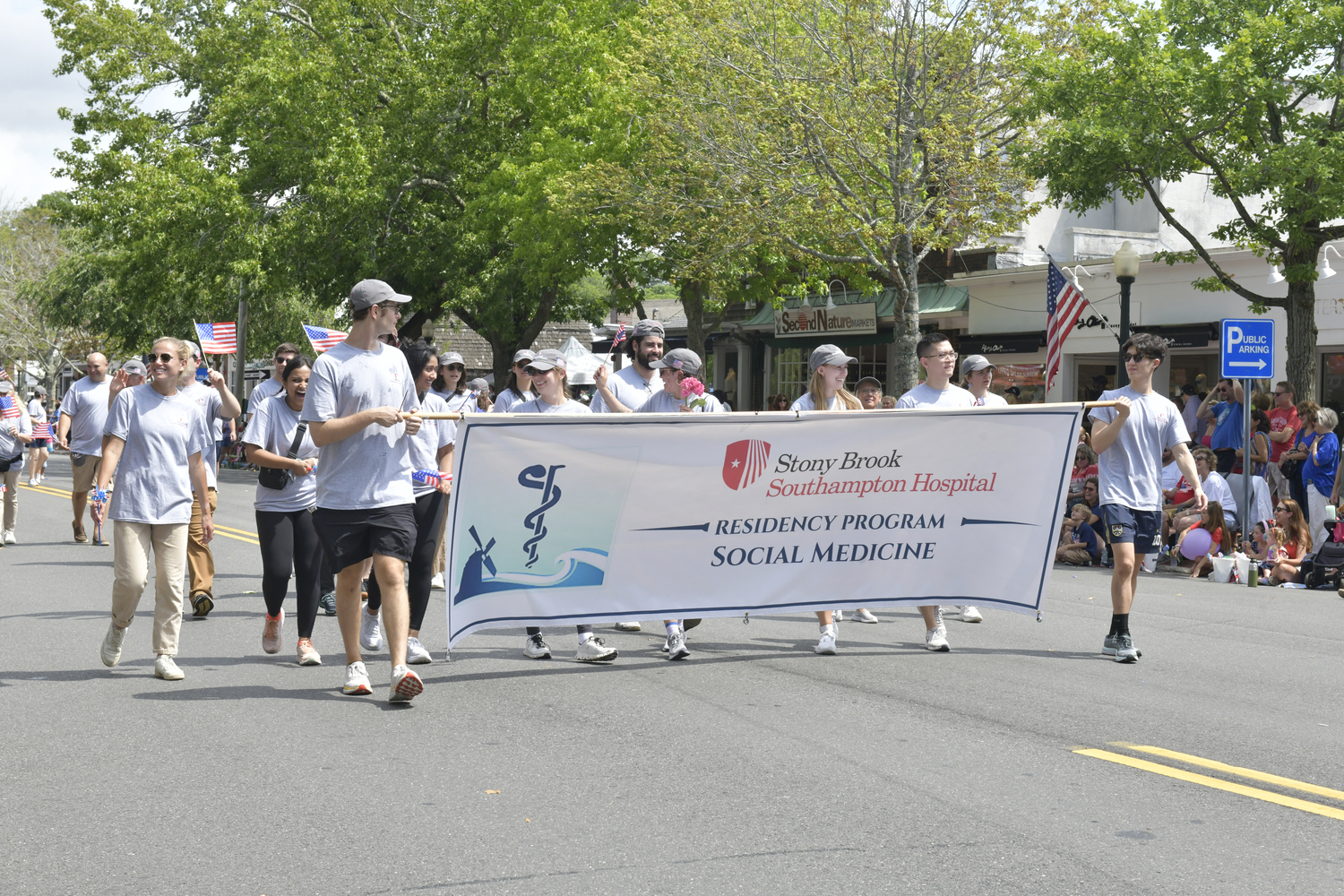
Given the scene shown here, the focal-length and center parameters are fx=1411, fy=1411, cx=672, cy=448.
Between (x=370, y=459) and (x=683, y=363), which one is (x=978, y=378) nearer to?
(x=683, y=363)

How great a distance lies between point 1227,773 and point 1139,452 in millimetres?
3207

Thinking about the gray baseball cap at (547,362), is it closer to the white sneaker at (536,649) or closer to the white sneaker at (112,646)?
the white sneaker at (536,649)

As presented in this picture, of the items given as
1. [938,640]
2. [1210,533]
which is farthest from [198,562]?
[1210,533]

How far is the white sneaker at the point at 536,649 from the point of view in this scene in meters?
8.45

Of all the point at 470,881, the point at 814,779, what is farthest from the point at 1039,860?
the point at 470,881

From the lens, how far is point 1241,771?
19.1ft

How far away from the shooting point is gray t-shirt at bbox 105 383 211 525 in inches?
299

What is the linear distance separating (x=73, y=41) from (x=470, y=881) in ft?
126

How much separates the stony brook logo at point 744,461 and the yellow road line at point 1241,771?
268 cm

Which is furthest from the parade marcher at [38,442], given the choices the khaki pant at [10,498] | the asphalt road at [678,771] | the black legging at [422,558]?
the black legging at [422,558]

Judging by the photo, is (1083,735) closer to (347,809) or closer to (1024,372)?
(347,809)

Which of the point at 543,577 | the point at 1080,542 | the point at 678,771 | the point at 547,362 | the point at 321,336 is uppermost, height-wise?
the point at 321,336

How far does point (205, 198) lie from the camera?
32.4 metres

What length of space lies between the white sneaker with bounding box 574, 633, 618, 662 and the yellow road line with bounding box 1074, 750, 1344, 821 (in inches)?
121
